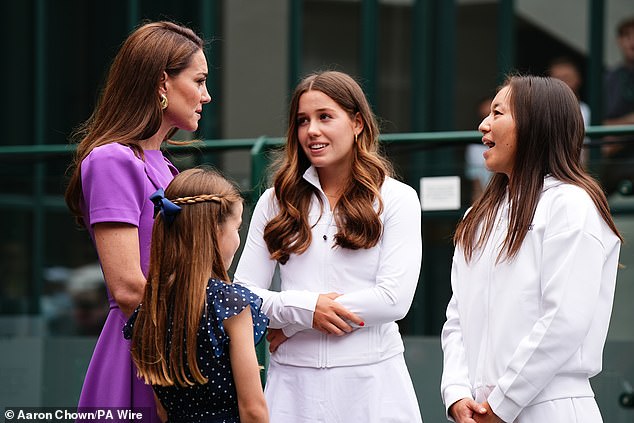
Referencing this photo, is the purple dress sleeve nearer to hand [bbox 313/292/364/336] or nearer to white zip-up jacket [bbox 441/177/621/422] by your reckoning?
hand [bbox 313/292/364/336]

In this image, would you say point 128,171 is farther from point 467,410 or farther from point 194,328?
point 467,410

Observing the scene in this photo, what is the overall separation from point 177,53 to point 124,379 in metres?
1.06

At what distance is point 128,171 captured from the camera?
133 inches

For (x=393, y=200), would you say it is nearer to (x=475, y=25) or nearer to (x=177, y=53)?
(x=177, y=53)

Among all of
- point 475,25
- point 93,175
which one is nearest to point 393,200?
point 93,175

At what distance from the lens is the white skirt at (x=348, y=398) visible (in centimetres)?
402

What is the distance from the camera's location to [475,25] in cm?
1098

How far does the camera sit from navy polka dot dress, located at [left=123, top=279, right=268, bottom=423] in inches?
124

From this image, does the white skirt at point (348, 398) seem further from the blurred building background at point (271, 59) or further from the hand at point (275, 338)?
the blurred building background at point (271, 59)

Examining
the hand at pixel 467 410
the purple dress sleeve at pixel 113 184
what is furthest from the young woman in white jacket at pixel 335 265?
the purple dress sleeve at pixel 113 184

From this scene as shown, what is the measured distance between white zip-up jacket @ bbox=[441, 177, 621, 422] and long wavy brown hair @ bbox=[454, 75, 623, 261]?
4cm

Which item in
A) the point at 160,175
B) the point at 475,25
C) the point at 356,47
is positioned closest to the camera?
the point at 160,175

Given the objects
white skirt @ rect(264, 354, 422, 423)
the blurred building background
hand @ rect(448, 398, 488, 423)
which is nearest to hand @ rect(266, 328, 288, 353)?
white skirt @ rect(264, 354, 422, 423)

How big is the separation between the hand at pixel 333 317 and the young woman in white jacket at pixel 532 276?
367mm
